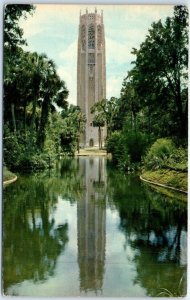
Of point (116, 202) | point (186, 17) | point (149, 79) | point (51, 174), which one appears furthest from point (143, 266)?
point (186, 17)

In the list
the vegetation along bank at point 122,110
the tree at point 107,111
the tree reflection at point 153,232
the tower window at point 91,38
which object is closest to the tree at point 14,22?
the vegetation along bank at point 122,110

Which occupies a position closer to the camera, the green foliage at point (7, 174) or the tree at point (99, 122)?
the green foliage at point (7, 174)

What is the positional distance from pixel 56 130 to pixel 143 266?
1.77 m

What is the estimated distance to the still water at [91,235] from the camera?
15.5ft

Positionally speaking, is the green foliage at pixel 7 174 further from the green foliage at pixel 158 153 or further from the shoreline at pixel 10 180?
the green foliage at pixel 158 153

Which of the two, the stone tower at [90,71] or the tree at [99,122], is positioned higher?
the stone tower at [90,71]

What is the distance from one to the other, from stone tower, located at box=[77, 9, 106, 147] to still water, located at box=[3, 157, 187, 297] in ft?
1.24

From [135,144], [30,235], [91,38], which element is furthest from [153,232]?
[91,38]

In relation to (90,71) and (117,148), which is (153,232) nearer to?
(117,148)

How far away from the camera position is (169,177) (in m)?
5.46

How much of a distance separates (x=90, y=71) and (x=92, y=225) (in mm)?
1508

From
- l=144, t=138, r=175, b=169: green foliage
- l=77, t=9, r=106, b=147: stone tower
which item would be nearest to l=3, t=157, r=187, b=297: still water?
l=144, t=138, r=175, b=169: green foliage

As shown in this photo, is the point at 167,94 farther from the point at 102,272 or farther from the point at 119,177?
the point at 102,272

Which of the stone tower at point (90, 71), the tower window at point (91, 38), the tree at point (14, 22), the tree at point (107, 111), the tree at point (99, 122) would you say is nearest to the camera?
the tree at point (14, 22)
